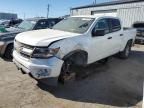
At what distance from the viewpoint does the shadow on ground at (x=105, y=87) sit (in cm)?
470

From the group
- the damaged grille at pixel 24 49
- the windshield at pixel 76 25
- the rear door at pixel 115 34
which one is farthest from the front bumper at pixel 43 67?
the rear door at pixel 115 34

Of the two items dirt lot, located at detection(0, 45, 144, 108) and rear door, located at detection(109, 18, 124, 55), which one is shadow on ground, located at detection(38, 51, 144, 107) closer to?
dirt lot, located at detection(0, 45, 144, 108)

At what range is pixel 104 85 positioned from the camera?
557cm

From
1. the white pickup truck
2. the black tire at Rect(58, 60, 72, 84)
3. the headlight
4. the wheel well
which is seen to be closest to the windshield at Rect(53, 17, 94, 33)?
the white pickup truck

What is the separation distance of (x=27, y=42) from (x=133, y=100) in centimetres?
289

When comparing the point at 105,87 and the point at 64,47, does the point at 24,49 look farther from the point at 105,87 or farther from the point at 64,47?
the point at 105,87

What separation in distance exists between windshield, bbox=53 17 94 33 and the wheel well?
663 mm

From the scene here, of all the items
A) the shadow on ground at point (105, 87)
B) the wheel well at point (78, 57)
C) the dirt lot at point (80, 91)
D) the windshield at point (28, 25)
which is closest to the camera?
the dirt lot at point (80, 91)

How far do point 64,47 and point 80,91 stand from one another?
1240mm

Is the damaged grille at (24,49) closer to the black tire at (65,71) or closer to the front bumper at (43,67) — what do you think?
the front bumper at (43,67)

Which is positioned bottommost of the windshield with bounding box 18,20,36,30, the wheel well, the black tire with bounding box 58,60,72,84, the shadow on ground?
the shadow on ground

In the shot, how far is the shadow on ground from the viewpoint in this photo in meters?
4.70

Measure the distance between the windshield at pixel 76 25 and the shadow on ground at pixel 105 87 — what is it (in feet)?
3.89

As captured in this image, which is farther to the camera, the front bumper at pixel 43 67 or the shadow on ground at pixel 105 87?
the shadow on ground at pixel 105 87
